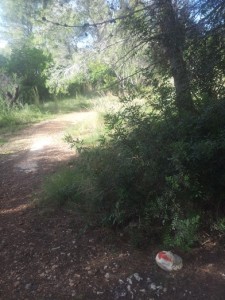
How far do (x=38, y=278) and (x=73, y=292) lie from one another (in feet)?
1.23

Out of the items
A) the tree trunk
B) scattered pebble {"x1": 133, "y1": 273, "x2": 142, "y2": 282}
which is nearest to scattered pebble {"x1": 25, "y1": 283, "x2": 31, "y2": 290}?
scattered pebble {"x1": 133, "y1": 273, "x2": 142, "y2": 282}

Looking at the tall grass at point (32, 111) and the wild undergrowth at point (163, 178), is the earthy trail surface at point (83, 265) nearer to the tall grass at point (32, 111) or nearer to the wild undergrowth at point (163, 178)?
the wild undergrowth at point (163, 178)

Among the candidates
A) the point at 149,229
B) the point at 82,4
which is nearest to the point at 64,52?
the point at 82,4

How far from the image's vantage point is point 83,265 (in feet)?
9.13

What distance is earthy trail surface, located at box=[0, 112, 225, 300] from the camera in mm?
2453

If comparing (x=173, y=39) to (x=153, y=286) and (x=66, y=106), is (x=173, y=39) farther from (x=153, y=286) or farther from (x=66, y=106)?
(x=66, y=106)

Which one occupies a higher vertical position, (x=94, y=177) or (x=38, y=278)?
(x=94, y=177)

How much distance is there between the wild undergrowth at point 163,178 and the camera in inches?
110

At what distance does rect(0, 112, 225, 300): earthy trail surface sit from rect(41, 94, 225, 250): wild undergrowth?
0.58 feet

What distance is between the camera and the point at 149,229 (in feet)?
9.75

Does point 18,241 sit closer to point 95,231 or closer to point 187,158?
point 95,231

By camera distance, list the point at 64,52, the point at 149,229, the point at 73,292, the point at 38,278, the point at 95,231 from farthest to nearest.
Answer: the point at 64,52, the point at 95,231, the point at 149,229, the point at 38,278, the point at 73,292

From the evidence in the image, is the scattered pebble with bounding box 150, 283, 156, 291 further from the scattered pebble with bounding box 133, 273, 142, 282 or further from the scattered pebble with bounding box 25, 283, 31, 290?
the scattered pebble with bounding box 25, 283, 31, 290

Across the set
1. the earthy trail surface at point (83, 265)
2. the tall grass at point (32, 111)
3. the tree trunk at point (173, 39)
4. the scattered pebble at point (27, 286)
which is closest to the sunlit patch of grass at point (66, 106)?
the tall grass at point (32, 111)
